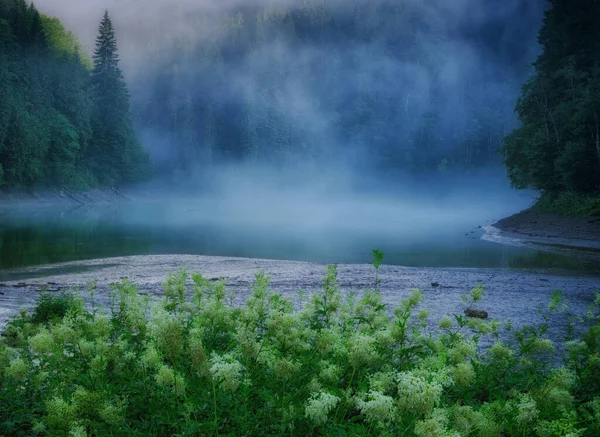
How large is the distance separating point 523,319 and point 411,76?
194956 millimetres

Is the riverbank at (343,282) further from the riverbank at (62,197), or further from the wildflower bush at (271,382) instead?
the riverbank at (62,197)

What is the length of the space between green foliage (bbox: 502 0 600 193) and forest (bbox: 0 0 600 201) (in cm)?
14

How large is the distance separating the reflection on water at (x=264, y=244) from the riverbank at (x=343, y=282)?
322 centimetres

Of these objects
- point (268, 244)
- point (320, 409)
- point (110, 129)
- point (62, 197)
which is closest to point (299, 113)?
point (110, 129)

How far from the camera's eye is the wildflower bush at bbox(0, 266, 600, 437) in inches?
123

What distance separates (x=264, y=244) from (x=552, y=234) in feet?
71.8

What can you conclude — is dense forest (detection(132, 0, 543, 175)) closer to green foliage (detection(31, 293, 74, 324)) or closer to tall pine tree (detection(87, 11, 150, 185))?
tall pine tree (detection(87, 11, 150, 185))

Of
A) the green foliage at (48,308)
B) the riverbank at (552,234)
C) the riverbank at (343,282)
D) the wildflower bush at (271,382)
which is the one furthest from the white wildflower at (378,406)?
the riverbank at (552,234)

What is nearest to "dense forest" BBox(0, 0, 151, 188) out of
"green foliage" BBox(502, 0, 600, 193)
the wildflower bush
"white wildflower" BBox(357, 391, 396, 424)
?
"green foliage" BBox(502, 0, 600, 193)

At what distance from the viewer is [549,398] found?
11.9ft

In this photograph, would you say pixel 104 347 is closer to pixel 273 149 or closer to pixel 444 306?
pixel 444 306

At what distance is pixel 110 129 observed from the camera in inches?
3610

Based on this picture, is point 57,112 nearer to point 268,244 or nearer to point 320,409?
point 268,244

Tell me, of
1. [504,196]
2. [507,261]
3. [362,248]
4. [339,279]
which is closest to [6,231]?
[362,248]
